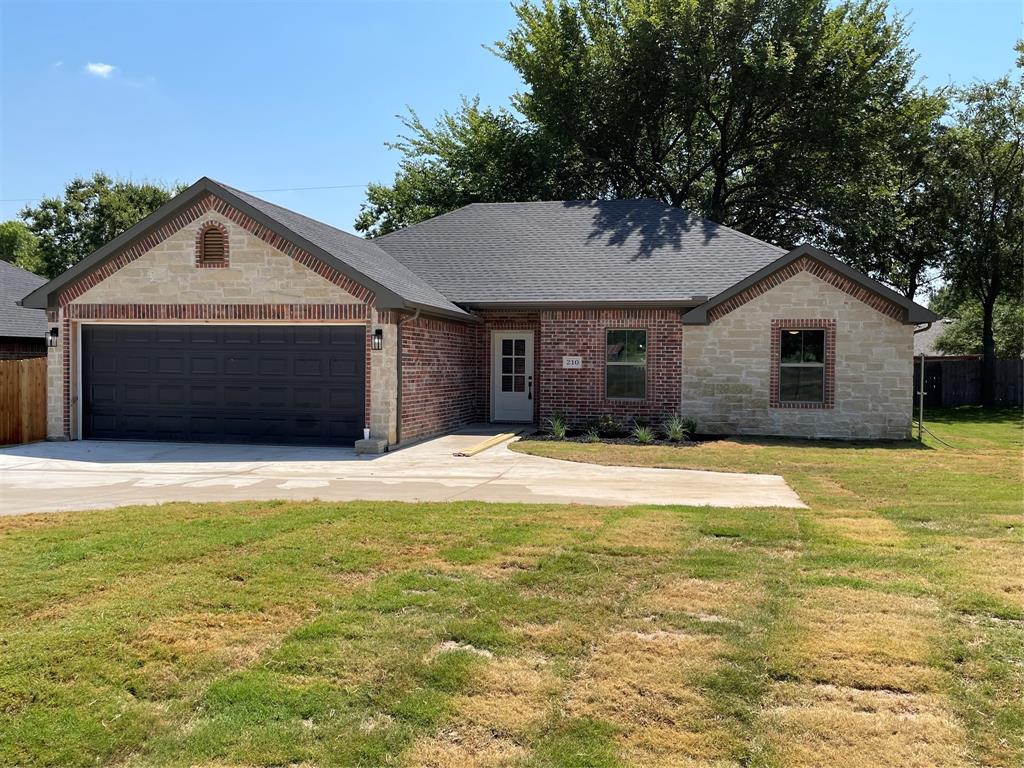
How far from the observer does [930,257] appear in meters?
31.0

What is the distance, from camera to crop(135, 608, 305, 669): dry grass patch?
4316mm

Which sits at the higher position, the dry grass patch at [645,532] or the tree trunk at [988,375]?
the tree trunk at [988,375]

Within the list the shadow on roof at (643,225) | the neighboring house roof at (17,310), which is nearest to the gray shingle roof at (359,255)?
the shadow on roof at (643,225)

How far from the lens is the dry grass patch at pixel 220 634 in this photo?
4.32m

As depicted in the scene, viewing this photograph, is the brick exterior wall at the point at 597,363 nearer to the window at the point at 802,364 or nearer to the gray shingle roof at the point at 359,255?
the window at the point at 802,364

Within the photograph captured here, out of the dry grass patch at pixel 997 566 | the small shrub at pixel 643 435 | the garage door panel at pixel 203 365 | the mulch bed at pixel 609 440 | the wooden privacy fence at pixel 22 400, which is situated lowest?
the dry grass patch at pixel 997 566

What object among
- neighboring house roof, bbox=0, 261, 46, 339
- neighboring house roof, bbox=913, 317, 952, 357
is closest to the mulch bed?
neighboring house roof, bbox=0, 261, 46, 339

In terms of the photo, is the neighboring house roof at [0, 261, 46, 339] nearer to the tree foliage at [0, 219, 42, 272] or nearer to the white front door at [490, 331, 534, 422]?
the white front door at [490, 331, 534, 422]

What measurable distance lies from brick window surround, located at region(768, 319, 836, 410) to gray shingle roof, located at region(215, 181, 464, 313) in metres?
6.79

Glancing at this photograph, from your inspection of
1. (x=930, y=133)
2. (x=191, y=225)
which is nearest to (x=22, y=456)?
(x=191, y=225)

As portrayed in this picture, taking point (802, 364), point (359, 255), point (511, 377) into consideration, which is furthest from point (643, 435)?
point (359, 255)

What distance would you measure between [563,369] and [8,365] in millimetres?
11187

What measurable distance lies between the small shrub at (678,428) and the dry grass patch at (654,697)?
1145 cm

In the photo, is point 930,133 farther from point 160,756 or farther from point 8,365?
point 160,756
